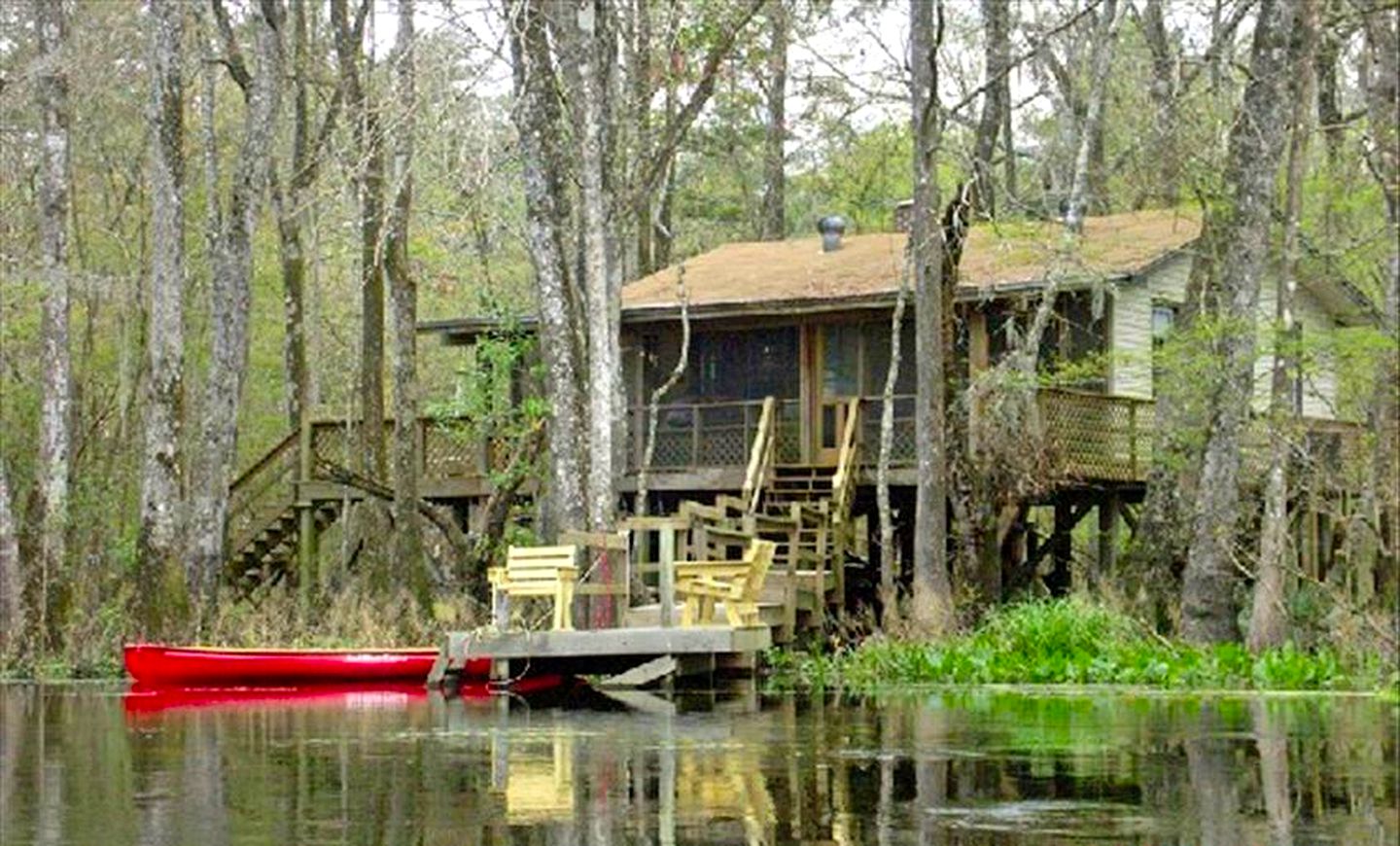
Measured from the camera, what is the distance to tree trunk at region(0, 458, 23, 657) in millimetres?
35344

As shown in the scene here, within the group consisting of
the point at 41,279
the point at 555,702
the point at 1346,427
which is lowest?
the point at 555,702

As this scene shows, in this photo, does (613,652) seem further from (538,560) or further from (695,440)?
(695,440)

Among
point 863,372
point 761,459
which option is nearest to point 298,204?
point 761,459

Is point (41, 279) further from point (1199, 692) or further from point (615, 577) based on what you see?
point (1199, 692)

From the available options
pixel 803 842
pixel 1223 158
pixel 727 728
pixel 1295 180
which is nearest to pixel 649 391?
pixel 1223 158

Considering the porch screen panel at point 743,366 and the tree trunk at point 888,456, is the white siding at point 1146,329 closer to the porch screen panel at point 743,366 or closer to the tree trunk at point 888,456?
the tree trunk at point 888,456

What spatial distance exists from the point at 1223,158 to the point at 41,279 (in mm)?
18862

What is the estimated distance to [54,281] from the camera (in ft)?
129

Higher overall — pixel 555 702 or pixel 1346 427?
pixel 1346 427

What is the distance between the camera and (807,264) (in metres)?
41.3

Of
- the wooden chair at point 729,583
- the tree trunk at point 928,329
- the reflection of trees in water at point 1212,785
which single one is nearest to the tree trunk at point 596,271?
the wooden chair at point 729,583

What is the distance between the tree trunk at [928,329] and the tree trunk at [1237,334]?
323cm

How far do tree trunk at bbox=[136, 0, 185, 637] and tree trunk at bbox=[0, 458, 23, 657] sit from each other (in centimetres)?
254

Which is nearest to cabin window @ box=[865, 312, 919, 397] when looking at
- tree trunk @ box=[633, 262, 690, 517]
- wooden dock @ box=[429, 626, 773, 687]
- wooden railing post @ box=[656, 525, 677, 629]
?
tree trunk @ box=[633, 262, 690, 517]
